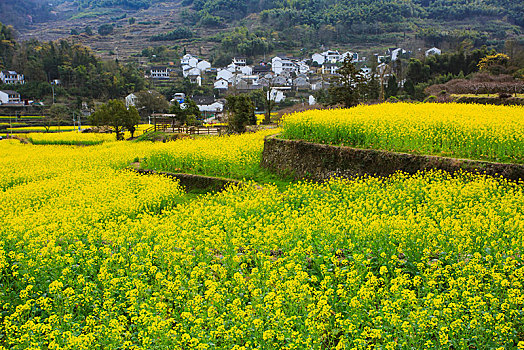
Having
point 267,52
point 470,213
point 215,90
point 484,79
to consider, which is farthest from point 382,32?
point 470,213

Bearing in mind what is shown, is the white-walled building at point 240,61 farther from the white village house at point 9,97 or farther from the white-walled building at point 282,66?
the white village house at point 9,97

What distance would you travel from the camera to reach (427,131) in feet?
46.5

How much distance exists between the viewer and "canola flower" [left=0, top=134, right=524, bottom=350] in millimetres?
5238

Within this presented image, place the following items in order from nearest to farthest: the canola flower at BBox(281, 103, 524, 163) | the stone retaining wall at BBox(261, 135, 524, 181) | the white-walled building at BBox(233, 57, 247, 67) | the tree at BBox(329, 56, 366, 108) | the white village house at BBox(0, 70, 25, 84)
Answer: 1. the stone retaining wall at BBox(261, 135, 524, 181)
2. the canola flower at BBox(281, 103, 524, 163)
3. the tree at BBox(329, 56, 366, 108)
4. the white village house at BBox(0, 70, 25, 84)
5. the white-walled building at BBox(233, 57, 247, 67)

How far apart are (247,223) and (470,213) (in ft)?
14.9

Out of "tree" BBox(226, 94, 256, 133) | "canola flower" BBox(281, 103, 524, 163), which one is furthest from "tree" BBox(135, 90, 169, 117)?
"canola flower" BBox(281, 103, 524, 163)

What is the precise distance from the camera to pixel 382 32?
4931 inches

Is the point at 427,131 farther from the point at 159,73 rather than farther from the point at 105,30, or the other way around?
the point at 105,30

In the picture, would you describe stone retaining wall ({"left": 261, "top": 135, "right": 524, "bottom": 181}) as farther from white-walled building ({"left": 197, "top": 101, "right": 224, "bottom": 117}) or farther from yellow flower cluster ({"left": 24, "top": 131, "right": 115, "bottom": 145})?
white-walled building ({"left": 197, "top": 101, "right": 224, "bottom": 117})

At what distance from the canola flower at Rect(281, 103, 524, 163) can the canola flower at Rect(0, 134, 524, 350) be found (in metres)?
1.48

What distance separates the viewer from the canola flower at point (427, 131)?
41.7ft

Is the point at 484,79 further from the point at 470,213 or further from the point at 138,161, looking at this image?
the point at 470,213

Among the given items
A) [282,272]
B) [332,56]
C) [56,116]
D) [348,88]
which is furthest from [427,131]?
[332,56]

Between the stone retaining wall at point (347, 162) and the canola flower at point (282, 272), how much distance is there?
0.49 metres
